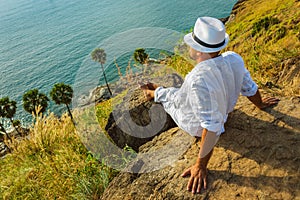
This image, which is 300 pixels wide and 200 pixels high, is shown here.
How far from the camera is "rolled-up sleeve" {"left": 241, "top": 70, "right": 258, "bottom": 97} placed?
319 cm

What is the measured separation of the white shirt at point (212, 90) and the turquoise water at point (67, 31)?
3260 centimetres

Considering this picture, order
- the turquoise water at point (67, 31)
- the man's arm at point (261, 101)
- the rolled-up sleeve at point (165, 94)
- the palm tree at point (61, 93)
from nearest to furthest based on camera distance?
the man's arm at point (261, 101) → the rolled-up sleeve at point (165, 94) → the palm tree at point (61, 93) → the turquoise water at point (67, 31)

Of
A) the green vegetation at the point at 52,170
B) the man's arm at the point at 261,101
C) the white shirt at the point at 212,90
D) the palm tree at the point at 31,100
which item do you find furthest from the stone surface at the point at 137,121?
the palm tree at the point at 31,100

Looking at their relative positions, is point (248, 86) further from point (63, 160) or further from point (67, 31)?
point (67, 31)

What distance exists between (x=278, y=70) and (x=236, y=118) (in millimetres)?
2368

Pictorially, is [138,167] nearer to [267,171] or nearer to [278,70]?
[267,171]

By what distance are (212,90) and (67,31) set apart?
6220 cm

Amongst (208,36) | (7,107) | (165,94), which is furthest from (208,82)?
(7,107)

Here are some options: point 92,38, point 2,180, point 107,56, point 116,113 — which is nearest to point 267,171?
point 116,113

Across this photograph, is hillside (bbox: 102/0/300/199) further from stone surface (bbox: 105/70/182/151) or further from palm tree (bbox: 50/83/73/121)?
palm tree (bbox: 50/83/73/121)

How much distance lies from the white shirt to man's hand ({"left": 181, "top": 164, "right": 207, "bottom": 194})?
0.41m

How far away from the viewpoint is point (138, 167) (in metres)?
3.28

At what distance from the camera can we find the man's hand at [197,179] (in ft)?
8.76

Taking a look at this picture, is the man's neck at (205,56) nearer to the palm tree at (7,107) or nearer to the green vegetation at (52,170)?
the green vegetation at (52,170)
